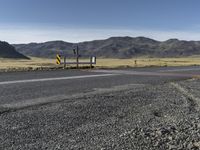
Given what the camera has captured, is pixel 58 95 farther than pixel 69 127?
Yes

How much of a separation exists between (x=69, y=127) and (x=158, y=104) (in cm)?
385

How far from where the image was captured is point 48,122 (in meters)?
7.20

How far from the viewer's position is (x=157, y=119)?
792 cm

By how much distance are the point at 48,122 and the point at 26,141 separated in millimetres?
1408

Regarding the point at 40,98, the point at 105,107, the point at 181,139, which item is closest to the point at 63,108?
the point at 105,107

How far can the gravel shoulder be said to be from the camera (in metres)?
5.77

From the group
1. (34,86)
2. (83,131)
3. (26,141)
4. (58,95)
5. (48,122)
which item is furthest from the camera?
(34,86)

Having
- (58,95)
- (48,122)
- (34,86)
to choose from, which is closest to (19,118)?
(48,122)

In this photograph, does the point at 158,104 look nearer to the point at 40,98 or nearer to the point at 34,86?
the point at 40,98

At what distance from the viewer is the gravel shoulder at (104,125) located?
577cm

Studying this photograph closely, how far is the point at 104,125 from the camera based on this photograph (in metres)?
7.12

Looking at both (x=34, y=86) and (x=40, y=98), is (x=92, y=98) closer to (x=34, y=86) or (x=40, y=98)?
(x=40, y=98)

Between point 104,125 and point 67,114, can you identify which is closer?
point 104,125

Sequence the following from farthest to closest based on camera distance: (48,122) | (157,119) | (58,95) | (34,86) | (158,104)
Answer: (34,86)
(58,95)
(158,104)
(157,119)
(48,122)
